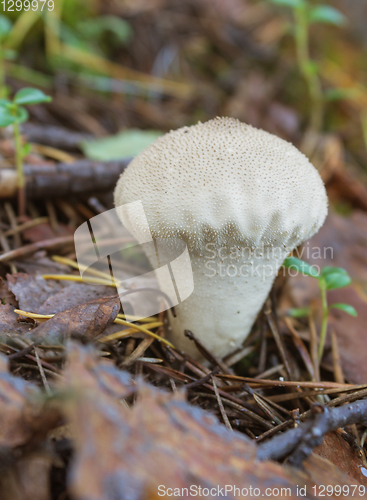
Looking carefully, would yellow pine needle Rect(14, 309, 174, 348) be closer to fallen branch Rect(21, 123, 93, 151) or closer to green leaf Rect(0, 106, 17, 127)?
green leaf Rect(0, 106, 17, 127)

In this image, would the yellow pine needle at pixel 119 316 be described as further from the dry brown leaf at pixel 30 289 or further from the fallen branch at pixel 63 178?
the fallen branch at pixel 63 178

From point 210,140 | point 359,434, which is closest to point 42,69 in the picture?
point 210,140

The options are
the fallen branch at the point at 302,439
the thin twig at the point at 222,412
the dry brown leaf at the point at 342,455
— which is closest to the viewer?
the fallen branch at the point at 302,439

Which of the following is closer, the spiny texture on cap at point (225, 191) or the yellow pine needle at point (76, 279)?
the spiny texture on cap at point (225, 191)

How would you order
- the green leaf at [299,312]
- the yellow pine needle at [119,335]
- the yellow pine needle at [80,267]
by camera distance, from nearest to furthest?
the yellow pine needle at [119,335]
the yellow pine needle at [80,267]
the green leaf at [299,312]

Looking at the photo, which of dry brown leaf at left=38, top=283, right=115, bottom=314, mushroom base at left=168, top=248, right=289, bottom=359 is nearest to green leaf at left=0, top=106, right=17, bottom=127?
dry brown leaf at left=38, top=283, right=115, bottom=314

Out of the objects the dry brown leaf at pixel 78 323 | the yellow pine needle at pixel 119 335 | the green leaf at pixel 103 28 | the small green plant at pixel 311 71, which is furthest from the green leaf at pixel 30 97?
the small green plant at pixel 311 71

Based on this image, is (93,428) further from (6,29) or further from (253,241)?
(6,29)
